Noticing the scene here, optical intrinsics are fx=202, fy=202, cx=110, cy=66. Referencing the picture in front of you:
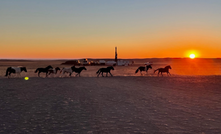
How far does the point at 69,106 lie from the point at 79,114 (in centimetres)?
151

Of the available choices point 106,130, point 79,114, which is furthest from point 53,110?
point 106,130

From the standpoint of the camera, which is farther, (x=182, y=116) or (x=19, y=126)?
(x=182, y=116)

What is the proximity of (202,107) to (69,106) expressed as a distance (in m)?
5.77

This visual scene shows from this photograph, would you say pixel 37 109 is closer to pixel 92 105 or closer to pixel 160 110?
pixel 92 105

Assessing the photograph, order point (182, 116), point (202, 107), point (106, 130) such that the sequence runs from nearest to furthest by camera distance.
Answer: point (106, 130) → point (182, 116) → point (202, 107)

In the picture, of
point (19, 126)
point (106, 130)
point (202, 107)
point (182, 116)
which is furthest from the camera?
point (202, 107)

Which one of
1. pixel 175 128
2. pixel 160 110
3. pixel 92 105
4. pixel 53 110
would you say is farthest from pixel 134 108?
pixel 53 110

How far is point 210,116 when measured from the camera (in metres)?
7.28

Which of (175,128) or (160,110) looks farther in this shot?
(160,110)

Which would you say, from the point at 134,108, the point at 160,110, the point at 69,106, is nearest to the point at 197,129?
the point at 160,110

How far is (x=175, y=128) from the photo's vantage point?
597 centimetres

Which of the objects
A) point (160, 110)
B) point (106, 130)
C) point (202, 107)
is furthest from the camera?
point (202, 107)

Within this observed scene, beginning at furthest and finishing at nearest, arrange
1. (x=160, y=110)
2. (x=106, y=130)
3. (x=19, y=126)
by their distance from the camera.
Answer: (x=160, y=110)
(x=19, y=126)
(x=106, y=130)

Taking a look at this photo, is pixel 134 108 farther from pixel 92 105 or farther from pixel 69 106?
pixel 69 106
